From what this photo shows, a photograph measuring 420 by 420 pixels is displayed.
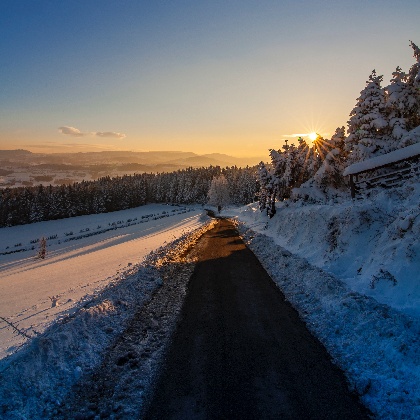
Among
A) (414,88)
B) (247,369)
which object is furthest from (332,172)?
(247,369)

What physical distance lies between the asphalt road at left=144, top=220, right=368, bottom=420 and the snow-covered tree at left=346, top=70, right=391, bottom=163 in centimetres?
1996

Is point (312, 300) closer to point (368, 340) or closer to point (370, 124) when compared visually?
point (368, 340)

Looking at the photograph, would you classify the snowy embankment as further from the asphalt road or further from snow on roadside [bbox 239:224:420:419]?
the asphalt road

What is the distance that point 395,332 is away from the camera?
779 cm

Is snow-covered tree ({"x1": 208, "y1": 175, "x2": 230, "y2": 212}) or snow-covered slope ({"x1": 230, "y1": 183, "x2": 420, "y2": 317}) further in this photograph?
snow-covered tree ({"x1": 208, "y1": 175, "x2": 230, "y2": 212})

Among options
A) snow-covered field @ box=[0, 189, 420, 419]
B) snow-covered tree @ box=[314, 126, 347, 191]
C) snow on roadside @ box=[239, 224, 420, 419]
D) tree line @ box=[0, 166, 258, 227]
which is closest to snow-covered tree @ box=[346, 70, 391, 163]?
Result: snow-covered tree @ box=[314, 126, 347, 191]

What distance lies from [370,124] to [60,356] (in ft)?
92.9

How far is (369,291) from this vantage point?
10406mm

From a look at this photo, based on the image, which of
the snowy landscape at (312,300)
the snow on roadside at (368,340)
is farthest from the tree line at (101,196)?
the snow on roadside at (368,340)

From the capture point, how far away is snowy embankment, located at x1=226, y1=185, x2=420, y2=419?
6.57 meters

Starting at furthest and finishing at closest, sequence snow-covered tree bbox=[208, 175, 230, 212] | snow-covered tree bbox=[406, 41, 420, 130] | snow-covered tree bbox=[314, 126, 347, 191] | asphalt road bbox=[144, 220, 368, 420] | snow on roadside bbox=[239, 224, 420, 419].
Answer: snow-covered tree bbox=[208, 175, 230, 212] < snow-covered tree bbox=[314, 126, 347, 191] < snow-covered tree bbox=[406, 41, 420, 130] < snow on roadside bbox=[239, 224, 420, 419] < asphalt road bbox=[144, 220, 368, 420]

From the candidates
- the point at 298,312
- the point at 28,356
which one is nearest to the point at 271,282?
the point at 298,312

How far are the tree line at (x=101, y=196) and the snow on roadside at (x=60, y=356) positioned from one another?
104806mm

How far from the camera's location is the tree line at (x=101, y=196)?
10256cm
